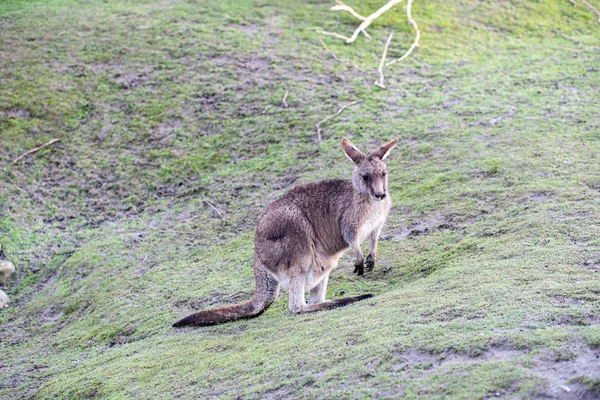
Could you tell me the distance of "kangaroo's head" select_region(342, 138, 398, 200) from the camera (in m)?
6.48

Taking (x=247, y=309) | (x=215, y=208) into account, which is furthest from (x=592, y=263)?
(x=215, y=208)

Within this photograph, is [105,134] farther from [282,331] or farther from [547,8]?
[547,8]

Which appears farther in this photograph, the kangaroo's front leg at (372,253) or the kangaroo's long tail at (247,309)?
the kangaroo's front leg at (372,253)

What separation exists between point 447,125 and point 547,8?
21.1 ft

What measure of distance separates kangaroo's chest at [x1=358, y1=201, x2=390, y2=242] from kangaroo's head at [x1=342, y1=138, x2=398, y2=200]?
0.16m

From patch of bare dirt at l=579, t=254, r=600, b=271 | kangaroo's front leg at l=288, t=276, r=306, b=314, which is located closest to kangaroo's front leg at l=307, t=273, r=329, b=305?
kangaroo's front leg at l=288, t=276, r=306, b=314

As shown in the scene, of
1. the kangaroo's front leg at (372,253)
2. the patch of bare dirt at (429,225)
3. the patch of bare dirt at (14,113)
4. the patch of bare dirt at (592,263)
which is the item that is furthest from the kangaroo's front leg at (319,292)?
the patch of bare dirt at (14,113)

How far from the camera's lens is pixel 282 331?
586cm

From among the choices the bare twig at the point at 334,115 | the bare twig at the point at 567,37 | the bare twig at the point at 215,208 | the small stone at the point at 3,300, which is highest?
the bare twig at the point at 567,37

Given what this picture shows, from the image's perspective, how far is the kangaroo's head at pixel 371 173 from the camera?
255 inches

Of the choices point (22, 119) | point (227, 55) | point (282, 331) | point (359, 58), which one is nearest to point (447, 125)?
point (359, 58)

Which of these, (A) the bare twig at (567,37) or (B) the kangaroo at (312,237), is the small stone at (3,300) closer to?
(B) the kangaroo at (312,237)

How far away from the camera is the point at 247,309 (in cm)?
655

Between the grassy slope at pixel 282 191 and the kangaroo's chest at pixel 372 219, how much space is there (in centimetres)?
52
